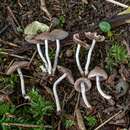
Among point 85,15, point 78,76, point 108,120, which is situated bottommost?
point 108,120

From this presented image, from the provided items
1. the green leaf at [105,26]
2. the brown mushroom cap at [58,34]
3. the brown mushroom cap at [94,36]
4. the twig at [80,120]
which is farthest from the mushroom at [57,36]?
the twig at [80,120]

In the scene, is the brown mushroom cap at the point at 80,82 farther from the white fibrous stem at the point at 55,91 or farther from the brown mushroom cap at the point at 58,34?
the brown mushroom cap at the point at 58,34

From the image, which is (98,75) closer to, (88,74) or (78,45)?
(88,74)

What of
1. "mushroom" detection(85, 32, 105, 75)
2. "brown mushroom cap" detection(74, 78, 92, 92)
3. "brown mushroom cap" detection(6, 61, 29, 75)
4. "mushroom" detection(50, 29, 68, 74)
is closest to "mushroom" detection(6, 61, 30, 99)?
"brown mushroom cap" detection(6, 61, 29, 75)

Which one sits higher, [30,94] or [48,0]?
[48,0]

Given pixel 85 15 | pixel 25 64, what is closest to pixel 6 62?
pixel 25 64

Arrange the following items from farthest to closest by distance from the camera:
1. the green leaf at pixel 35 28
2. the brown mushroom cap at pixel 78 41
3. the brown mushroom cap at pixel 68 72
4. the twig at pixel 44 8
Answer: the twig at pixel 44 8
the green leaf at pixel 35 28
the brown mushroom cap at pixel 78 41
the brown mushroom cap at pixel 68 72

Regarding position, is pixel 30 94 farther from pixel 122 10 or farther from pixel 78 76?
pixel 122 10
